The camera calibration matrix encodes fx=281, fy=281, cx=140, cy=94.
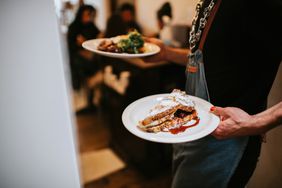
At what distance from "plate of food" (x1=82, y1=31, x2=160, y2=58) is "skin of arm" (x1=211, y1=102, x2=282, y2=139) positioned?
0.27 metres

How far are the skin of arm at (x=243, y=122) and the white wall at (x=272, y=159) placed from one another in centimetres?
9

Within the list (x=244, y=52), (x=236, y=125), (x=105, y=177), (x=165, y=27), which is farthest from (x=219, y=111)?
(x=105, y=177)

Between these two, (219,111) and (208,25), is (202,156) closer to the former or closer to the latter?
(219,111)

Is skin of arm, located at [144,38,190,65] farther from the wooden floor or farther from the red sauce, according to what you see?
the wooden floor

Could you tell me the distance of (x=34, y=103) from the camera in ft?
1.85

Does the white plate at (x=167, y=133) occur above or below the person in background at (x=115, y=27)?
below

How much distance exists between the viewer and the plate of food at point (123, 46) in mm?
770

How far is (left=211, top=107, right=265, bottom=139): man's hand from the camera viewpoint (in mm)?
655

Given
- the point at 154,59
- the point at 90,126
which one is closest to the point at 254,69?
the point at 154,59

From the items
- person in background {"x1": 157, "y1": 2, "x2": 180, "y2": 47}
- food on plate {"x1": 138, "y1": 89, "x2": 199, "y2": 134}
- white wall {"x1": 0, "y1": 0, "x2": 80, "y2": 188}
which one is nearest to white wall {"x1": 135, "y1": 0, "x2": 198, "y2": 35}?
person in background {"x1": 157, "y1": 2, "x2": 180, "y2": 47}

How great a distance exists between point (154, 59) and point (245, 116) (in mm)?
341

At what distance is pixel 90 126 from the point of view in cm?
212

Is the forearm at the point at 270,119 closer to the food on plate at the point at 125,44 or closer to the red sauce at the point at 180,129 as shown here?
the red sauce at the point at 180,129

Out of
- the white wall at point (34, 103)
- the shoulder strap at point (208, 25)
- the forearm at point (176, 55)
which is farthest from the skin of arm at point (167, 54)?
the white wall at point (34, 103)
